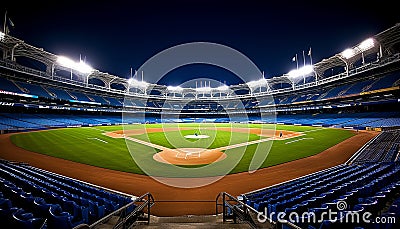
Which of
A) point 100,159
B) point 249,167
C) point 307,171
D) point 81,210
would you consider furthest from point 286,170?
point 100,159

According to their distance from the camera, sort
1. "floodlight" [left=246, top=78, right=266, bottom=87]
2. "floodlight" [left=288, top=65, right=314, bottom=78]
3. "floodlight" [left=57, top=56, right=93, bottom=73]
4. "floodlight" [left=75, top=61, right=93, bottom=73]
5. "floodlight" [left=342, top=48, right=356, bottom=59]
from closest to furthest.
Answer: "floodlight" [left=342, top=48, right=356, bottom=59]
"floodlight" [left=57, top=56, right=93, bottom=73]
"floodlight" [left=75, top=61, right=93, bottom=73]
"floodlight" [left=288, top=65, right=314, bottom=78]
"floodlight" [left=246, top=78, right=266, bottom=87]

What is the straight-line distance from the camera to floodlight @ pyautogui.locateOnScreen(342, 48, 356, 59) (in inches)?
1560

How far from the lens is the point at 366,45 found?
3662 centimetres

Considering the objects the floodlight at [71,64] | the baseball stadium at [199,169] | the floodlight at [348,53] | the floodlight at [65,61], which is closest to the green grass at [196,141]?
the baseball stadium at [199,169]

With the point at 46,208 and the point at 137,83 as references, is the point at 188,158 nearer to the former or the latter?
the point at 46,208

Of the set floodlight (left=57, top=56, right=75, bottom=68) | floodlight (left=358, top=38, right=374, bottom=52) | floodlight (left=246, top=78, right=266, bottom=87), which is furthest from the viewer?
floodlight (left=246, top=78, right=266, bottom=87)

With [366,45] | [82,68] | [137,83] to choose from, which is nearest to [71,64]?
[82,68]

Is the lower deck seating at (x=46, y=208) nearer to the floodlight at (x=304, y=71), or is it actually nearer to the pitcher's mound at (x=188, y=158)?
the pitcher's mound at (x=188, y=158)

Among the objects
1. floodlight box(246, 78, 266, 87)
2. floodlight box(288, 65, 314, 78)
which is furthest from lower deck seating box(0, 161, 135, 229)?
floodlight box(246, 78, 266, 87)

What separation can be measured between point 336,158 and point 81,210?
1680cm

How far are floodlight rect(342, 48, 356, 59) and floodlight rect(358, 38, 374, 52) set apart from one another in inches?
63.7

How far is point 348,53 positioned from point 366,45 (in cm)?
389

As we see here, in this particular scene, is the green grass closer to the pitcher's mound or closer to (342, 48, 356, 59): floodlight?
the pitcher's mound

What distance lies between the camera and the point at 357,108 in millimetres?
43719
